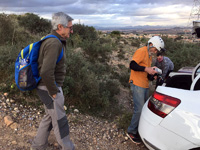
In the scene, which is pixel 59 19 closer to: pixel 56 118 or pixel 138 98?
pixel 56 118

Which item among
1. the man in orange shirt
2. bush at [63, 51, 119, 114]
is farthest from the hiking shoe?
bush at [63, 51, 119, 114]

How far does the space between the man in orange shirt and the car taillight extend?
0.70m

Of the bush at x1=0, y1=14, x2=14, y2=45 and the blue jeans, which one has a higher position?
the bush at x1=0, y1=14, x2=14, y2=45

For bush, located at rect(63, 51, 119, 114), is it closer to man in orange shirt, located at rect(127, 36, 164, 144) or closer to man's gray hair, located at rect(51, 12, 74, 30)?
man in orange shirt, located at rect(127, 36, 164, 144)

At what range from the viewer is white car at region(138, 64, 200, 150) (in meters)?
2.07

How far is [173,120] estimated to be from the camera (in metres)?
2.18

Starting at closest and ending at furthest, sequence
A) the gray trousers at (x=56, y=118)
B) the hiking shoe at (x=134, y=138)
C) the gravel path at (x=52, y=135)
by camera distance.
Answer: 1. the gray trousers at (x=56, y=118)
2. the gravel path at (x=52, y=135)
3. the hiking shoe at (x=134, y=138)

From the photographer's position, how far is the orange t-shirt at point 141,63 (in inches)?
123

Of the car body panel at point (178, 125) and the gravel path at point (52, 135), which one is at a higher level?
the car body panel at point (178, 125)

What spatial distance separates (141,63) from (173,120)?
1.24 meters

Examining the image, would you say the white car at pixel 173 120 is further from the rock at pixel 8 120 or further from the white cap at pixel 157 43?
the rock at pixel 8 120

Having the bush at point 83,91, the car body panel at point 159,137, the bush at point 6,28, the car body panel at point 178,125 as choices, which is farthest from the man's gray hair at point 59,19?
the bush at point 6,28

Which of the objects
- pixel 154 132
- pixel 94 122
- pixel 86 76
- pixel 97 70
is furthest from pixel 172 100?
pixel 97 70

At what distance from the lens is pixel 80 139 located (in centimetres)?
347
